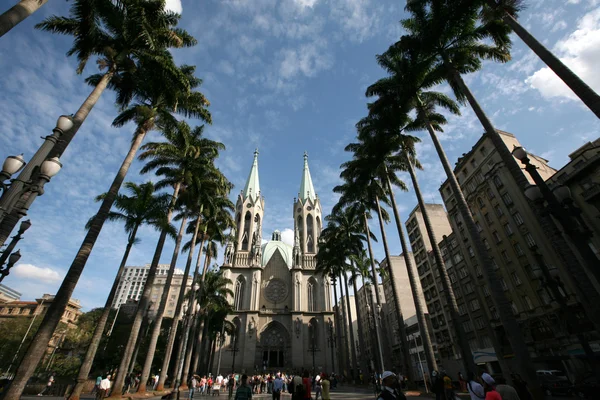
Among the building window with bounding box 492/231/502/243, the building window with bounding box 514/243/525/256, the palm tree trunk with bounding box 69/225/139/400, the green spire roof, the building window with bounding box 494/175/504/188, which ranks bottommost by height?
the palm tree trunk with bounding box 69/225/139/400

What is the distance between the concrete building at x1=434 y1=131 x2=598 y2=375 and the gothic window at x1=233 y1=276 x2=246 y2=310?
31.9 meters

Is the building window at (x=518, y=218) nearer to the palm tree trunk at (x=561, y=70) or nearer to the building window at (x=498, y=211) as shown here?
the building window at (x=498, y=211)

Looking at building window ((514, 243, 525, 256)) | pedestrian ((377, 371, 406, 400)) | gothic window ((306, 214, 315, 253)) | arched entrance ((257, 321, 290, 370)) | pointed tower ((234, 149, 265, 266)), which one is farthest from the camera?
gothic window ((306, 214, 315, 253))

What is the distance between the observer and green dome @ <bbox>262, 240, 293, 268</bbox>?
5896 cm

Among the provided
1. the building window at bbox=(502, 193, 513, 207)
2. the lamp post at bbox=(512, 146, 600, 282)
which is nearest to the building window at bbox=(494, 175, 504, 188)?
the building window at bbox=(502, 193, 513, 207)

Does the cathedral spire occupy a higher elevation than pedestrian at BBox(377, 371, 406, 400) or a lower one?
higher

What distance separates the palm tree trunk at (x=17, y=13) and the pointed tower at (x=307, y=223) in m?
48.8

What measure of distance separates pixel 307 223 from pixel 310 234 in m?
2.58

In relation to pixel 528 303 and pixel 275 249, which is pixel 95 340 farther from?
pixel 275 249

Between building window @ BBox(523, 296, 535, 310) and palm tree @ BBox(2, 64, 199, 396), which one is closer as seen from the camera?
palm tree @ BBox(2, 64, 199, 396)

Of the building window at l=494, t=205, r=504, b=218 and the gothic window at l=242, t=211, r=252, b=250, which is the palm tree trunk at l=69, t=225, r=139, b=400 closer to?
the gothic window at l=242, t=211, r=252, b=250

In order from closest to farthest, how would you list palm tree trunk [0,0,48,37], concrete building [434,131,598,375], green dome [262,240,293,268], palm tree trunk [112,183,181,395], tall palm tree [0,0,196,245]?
palm tree trunk [0,0,48,37] < tall palm tree [0,0,196,245] < palm tree trunk [112,183,181,395] < concrete building [434,131,598,375] < green dome [262,240,293,268]

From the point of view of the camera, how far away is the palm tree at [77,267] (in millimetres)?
9615

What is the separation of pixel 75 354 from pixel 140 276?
11656 cm
